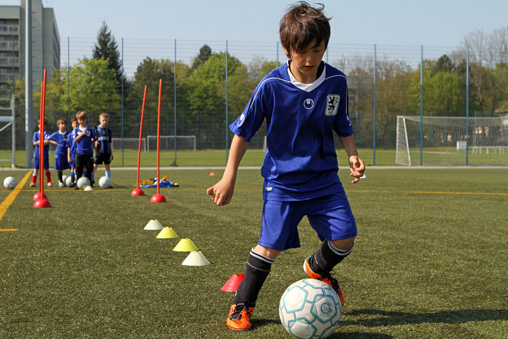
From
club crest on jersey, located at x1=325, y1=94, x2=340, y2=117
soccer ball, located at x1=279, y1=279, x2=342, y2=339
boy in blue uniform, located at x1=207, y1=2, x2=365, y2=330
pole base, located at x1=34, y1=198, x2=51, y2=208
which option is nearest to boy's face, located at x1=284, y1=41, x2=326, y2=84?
boy in blue uniform, located at x1=207, y1=2, x2=365, y2=330

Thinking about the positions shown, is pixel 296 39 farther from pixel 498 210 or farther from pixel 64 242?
pixel 498 210

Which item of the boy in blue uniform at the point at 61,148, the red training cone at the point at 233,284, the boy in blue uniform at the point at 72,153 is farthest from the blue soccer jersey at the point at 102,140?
the red training cone at the point at 233,284

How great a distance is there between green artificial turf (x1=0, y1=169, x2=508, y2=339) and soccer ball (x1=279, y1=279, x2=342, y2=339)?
124 mm

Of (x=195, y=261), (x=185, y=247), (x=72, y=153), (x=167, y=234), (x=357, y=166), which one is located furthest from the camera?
(x=72, y=153)

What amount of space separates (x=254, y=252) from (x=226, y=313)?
46 centimetres

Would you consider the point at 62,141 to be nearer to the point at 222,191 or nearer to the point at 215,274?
the point at 215,274

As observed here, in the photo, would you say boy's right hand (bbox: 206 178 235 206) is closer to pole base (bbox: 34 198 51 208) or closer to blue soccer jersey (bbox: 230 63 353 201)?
blue soccer jersey (bbox: 230 63 353 201)

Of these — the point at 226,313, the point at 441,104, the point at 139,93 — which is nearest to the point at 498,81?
the point at 441,104

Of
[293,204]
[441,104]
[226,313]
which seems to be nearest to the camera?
[293,204]

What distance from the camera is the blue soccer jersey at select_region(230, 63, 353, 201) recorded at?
330cm

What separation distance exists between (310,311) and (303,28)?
1445 millimetres

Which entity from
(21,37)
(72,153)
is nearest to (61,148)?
(72,153)

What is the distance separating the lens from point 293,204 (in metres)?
3.30

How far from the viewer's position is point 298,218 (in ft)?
A: 11.0
